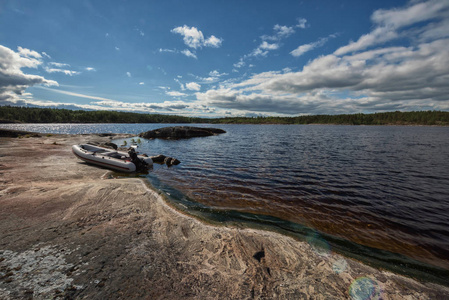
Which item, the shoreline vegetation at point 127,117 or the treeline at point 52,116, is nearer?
the treeline at point 52,116

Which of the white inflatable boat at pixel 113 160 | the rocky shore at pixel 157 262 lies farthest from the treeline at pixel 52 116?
the rocky shore at pixel 157 262

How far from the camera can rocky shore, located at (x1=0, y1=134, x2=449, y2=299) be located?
3.57 meters

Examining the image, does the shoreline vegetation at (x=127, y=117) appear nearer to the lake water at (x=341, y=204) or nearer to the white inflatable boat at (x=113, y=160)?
the white inflatable boat at (x=113, y=160)

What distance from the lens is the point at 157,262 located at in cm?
436

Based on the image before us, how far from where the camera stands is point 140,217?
22.0 ft

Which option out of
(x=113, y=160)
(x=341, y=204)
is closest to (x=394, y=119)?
(x=341, y=204)

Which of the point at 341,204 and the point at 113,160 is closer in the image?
the point at 341,204

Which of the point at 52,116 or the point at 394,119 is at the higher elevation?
the point at 394,119

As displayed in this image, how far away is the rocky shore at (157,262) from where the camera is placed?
357cm

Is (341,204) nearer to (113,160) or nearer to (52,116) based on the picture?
(113,160)

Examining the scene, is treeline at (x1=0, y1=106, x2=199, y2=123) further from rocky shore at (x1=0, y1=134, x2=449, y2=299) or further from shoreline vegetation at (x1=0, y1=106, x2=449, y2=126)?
rocky shore at (x1=0, y1=134, x2=449, y2=299)

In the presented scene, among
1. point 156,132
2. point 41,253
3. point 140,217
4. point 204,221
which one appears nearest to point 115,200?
point 140,217

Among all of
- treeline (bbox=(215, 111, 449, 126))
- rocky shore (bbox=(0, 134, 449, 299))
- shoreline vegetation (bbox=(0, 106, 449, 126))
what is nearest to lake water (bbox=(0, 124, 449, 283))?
rocky shore (bbox=(0, 134, 449, 299))

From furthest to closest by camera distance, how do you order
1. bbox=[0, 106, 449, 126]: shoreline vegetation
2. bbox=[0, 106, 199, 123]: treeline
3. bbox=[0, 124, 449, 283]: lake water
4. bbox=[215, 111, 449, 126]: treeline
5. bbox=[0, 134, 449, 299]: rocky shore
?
bbox=[215, 111, 449, 126]: treeline → bbox=[0, 106, 449, 126]: shoreline vegetation → bbox=[0, 106, 199, 123]: treeline → bbox=[0, 124, 449, 283]: lake water → bbox=[0, 134, 449, 299]: rocky shore
